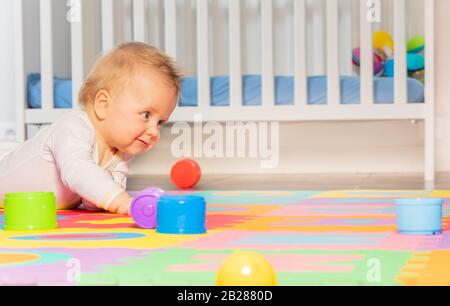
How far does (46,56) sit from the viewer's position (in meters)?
2.66

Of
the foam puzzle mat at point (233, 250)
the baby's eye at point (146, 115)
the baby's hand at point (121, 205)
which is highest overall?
the baby's eye at point (146, 115)

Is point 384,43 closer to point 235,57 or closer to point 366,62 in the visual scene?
point 366,62

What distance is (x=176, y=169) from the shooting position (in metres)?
2.19

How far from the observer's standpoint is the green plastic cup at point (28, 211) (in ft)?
3.90

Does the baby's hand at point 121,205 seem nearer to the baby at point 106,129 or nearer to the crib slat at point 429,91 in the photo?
the baby at point 106,129

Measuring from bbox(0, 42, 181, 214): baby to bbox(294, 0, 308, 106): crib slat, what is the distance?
1087mm

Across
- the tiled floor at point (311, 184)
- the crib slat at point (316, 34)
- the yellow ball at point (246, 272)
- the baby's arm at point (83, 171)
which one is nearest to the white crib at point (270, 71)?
the tiled floor at point (311, 184)

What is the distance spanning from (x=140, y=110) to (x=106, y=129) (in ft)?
0.29

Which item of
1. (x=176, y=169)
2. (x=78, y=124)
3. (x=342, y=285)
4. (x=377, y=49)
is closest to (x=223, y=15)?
(x=377, y=49)

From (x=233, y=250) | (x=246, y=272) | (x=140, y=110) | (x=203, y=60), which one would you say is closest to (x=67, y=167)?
(x=140, y=110)

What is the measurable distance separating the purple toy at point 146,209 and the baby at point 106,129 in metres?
0.18

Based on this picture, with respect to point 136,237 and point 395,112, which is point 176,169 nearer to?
point 395,112

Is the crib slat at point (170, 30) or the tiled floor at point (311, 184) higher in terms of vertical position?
the crib slat at point (170, 30)

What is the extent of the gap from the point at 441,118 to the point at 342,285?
2.37 meters
